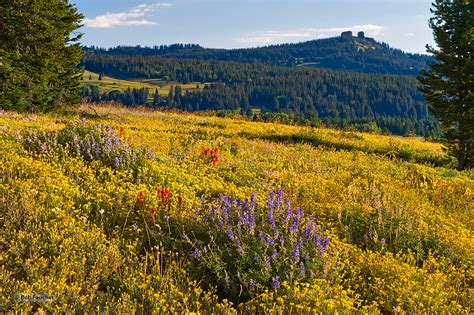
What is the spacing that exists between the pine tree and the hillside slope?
966 cm

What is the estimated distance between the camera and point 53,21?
73.2 ft

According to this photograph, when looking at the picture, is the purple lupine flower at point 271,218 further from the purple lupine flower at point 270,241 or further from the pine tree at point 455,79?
the pine tree at point 455,79

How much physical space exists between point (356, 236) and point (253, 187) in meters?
2.40

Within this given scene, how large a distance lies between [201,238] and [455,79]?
16718 mm

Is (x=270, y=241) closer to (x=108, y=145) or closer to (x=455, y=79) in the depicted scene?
(x=108, y=145)

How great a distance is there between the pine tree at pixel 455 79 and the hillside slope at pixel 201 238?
380 inches

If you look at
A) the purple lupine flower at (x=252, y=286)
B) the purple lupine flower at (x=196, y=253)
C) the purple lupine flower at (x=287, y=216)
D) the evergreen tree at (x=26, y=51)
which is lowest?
the purple lupine flower at (x=252, y=286)

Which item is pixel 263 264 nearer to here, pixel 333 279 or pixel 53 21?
pixel 333 279

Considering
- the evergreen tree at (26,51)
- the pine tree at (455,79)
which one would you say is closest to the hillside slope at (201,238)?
the pine tree at (455,79)

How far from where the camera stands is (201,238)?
201 inches

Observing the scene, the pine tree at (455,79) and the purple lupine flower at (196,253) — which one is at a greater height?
the pine tree at (455,79)

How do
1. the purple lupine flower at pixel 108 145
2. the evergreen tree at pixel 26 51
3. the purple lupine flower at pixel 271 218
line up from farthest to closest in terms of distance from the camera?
1. the evergreen tree at pixel 26 51
2. the purple lupine flower at pixel 108 145
3. the purple lupine flower at pixel 271 218

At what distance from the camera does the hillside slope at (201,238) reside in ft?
13.0

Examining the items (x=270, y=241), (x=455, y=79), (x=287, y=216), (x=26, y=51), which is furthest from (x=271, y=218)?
(x=26, y=51)
